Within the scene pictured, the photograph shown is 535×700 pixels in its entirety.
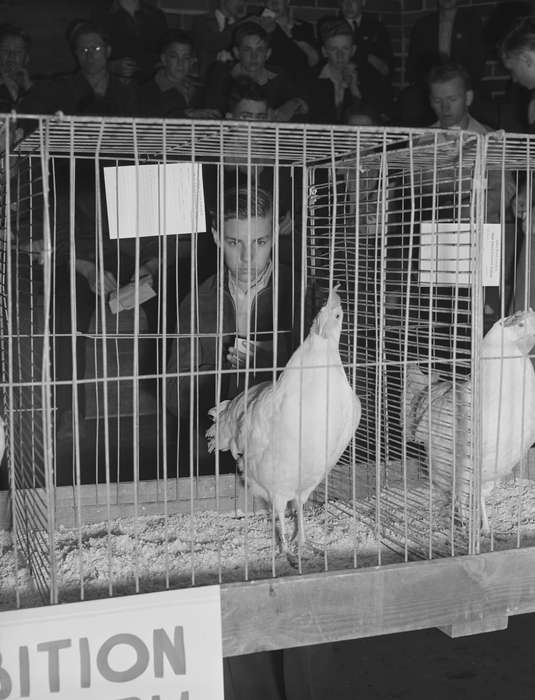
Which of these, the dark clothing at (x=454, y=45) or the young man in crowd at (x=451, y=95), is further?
the dark clothing at (x=454, y=45)

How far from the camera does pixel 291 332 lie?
2.17 metres

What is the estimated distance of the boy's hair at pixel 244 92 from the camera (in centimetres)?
288

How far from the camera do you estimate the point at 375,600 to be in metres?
1.27

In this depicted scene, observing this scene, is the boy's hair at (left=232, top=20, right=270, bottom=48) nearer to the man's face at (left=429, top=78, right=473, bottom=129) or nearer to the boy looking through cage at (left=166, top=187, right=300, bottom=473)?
the man's face at (left=429, top=78, right=473, bottom=129)

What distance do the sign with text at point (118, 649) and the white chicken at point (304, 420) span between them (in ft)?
1.20

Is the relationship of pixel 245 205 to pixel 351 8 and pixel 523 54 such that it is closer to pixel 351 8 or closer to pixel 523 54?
pixel 523 54

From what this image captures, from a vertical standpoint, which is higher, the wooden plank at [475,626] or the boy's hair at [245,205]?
the boy's hair at [245,205]

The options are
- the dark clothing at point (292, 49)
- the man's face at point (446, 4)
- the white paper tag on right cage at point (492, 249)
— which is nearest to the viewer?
the white paper tag on right cage at point (492, 249)

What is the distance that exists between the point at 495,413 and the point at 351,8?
298cm

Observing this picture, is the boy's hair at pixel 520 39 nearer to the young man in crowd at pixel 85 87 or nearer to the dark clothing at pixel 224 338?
the dark clothing at pixel 224 338

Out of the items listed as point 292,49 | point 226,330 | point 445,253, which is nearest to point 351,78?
point 292,49

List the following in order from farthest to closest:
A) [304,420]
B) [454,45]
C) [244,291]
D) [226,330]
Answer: [454,45] → [226,330] → [244,291] → [304,420]

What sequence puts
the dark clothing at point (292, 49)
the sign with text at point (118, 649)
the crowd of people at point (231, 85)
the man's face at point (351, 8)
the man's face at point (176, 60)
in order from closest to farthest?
1. the sign with text at point (118, 649)
2. the crowd of people at point (231, 85)
3. the man's face at point (176, 60)
4. the dark clothing at point (292, 49)
5. the man's face at point (351, 8)

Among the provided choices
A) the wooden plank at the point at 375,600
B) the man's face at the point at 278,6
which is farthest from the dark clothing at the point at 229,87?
the wooden plank at the point at 375,600
